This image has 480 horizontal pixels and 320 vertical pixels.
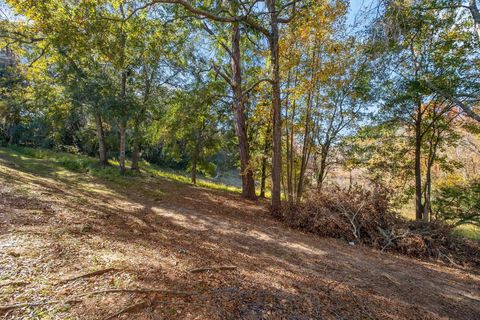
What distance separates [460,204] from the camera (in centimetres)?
678

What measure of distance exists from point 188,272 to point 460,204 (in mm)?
8465

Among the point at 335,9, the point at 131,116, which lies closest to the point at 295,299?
the point at 335,9

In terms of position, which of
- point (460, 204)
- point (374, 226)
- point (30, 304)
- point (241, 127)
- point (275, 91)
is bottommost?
point (30, 304)

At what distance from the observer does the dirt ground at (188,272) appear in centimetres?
167

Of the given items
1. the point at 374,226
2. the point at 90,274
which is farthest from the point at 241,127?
the point at 90,274

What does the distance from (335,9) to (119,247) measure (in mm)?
7032

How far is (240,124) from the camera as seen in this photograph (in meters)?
8.74

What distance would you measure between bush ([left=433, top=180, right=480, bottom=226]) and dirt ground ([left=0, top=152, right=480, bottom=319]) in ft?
12.3

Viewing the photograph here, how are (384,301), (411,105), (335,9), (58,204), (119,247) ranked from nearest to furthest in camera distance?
(384,301) → (119,247) → (58,204) → (335,9) → (411,105)

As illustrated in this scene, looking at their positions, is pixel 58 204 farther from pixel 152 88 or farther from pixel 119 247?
pixel 152 88

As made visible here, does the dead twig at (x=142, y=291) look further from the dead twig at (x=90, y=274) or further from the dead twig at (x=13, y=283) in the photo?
the dead twig at (x=13, y=283)

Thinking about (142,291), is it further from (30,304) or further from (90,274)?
(30,304)

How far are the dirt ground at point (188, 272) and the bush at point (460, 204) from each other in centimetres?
375

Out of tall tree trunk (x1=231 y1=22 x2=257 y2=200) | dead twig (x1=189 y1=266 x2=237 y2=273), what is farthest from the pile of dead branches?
dead twig (x1=189 y1=266 x2=237 y2=273)
